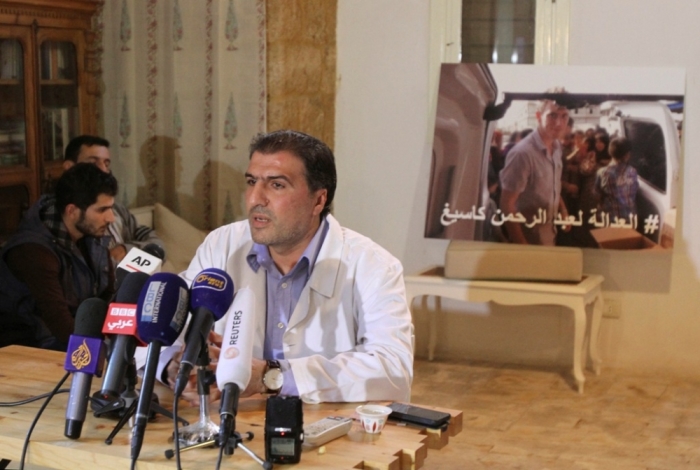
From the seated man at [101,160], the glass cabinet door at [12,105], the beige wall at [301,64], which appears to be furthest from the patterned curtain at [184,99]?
the glass cabinet door at [12,105]

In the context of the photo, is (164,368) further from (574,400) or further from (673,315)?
(673,315)

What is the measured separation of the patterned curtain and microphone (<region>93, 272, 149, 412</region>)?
336cm

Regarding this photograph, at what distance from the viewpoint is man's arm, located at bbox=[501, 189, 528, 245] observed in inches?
187

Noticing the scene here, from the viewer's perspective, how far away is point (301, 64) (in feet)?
16.4

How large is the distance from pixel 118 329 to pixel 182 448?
0.25 metres

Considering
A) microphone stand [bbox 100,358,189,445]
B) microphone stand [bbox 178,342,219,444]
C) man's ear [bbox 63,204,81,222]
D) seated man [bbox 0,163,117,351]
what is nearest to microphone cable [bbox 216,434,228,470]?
microphone stand [bbox 178,342,219,444]

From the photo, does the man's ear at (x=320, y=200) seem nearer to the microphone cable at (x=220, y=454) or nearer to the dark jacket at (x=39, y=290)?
Answer: the microphone cable at (x=220, y=454)

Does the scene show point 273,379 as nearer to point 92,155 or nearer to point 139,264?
point 139,264

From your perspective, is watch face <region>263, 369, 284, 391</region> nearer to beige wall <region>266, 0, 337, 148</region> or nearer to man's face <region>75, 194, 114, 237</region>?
man's face <region>75, 194, 114, 237</region>

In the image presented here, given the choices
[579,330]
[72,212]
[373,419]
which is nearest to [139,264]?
[373,419]

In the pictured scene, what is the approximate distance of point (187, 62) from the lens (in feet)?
16.7

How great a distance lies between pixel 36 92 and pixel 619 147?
113 inches

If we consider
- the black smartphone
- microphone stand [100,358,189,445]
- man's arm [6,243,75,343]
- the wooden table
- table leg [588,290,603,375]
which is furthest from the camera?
table leg [588,290,603,375]

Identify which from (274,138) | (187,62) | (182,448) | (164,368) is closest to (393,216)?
(187,62)
